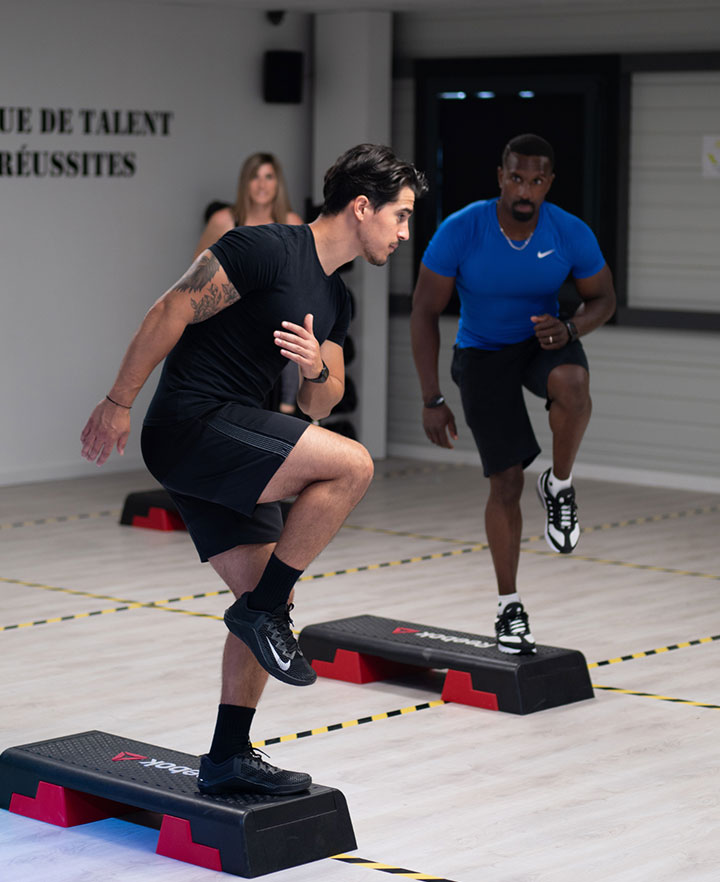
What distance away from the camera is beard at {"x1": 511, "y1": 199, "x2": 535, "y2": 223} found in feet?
16.5

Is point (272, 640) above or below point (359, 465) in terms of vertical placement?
below

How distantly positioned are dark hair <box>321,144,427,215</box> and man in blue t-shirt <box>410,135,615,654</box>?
1.54 m

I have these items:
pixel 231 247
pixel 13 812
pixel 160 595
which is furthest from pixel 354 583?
pixel 231 247

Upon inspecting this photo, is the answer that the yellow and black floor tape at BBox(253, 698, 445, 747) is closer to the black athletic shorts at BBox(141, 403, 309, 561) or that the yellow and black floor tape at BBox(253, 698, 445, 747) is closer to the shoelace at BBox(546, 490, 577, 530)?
the shoelace at BBox(546, 490, 577, 530)

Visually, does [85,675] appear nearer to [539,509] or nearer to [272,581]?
[272,581]

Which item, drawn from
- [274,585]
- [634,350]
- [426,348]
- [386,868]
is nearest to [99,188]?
[634,350]

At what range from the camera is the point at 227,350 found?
11.6 feet

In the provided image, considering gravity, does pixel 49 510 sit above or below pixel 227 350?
below

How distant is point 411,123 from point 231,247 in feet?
23.0

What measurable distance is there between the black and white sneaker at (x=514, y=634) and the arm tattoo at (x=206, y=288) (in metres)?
1.94

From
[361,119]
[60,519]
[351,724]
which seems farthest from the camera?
[361,119]

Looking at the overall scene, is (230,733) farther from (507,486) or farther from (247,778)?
(507,486)

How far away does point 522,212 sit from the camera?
5035mm

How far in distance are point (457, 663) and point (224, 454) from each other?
1723 mm
